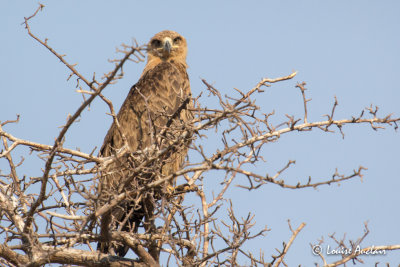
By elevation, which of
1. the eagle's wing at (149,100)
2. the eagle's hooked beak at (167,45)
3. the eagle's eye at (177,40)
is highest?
the eagle's eye at (177,40)

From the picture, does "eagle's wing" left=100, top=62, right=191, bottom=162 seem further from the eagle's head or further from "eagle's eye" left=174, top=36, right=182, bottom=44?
"eagle's eye" left=174, top=36, right=182, bottom=44

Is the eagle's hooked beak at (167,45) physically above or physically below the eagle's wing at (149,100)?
above

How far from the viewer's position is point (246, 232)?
4.10 meters

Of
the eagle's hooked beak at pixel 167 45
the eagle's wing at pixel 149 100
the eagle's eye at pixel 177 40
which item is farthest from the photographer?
the eagle's eye at pixel 177 40

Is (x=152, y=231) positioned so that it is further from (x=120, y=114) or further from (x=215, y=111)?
(x=120, y=114)

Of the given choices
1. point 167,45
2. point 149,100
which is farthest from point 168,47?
point 149,100

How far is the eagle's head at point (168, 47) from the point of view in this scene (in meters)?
7.88

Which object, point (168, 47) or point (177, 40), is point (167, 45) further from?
point (177, 40)

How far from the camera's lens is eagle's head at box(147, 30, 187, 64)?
7883 mm

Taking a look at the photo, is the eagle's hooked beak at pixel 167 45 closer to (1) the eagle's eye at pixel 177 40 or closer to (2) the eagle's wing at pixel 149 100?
(1) the eagle's eye at pixel 177 40

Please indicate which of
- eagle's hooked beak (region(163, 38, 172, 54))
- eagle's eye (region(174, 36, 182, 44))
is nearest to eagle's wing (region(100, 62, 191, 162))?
eagle's hooked beak (region(163, 38, 172, 54))

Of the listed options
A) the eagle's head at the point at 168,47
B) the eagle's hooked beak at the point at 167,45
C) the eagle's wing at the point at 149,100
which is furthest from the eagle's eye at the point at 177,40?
the eagle's wing at the point at 149,100

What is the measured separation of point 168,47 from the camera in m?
7.84

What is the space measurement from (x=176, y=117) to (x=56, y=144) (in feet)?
3.38
